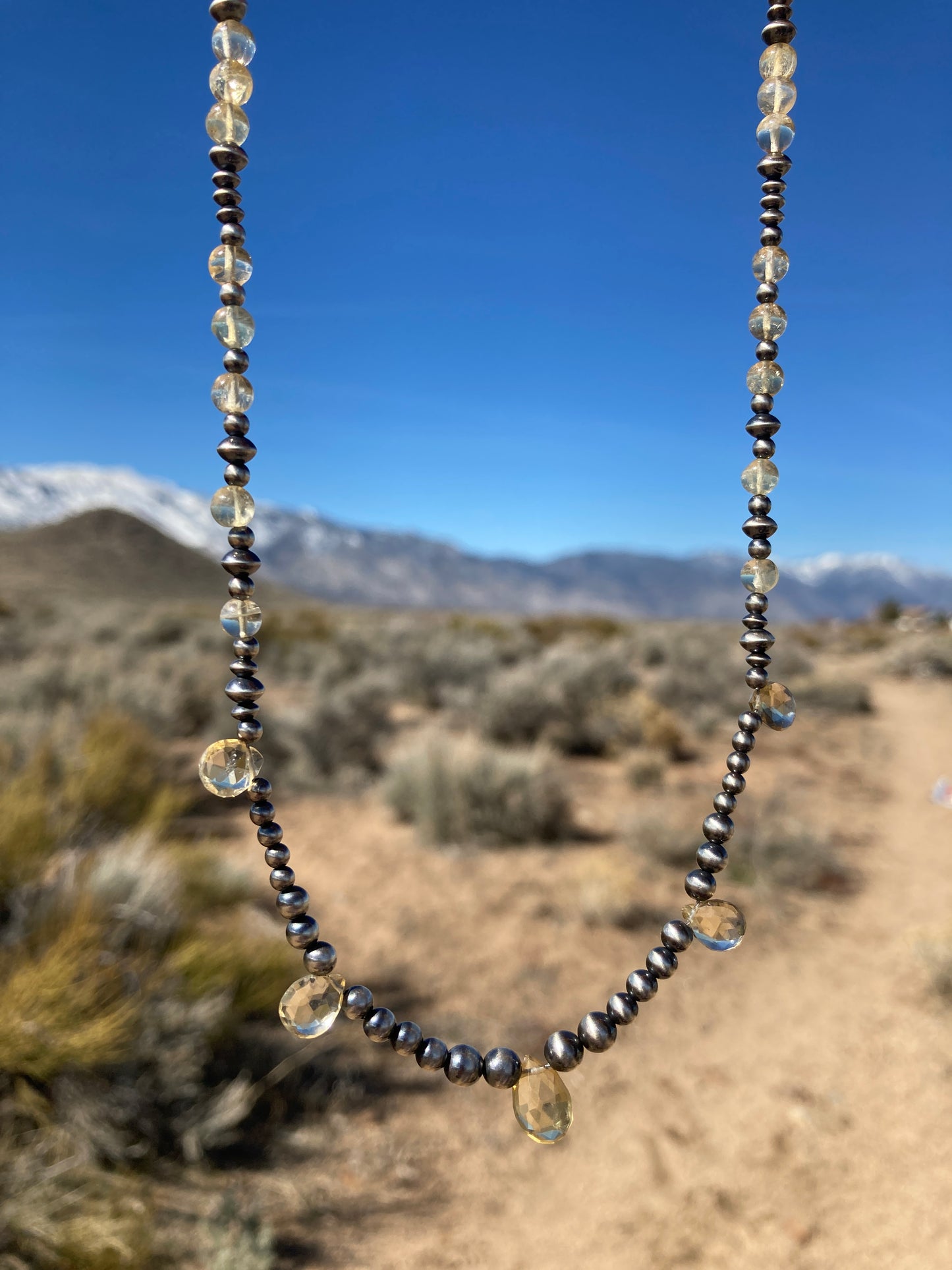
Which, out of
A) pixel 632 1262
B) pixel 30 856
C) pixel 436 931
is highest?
pixel 30 856

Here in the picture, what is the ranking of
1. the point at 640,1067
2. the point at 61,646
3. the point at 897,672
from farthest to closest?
the point at 897,672 < the point at 61,646 < the point at 640,1067

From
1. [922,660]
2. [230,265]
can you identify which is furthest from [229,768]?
[922,660]

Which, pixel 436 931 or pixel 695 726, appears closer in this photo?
pixel 436 931

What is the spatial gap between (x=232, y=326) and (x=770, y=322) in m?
0.92

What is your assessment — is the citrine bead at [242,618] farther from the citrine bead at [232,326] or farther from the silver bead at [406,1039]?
the silver bead at [406,1039]

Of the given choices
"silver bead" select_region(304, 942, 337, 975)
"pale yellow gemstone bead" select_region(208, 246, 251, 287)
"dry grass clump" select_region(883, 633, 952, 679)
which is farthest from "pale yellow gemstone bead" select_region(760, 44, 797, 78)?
"dry grass clump" select_region(883, 633, 952, 679)

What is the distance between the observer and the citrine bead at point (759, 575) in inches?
54.1

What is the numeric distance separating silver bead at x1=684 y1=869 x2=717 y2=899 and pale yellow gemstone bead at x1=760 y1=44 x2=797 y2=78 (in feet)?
4.46

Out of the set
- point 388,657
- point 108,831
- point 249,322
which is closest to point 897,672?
point 388,657

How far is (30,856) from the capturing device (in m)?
3.39

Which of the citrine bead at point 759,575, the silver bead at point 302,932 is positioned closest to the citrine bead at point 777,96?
the citrine bead at point 759,575

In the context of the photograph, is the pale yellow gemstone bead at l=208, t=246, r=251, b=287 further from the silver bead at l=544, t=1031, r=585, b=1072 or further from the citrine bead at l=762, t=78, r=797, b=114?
the silver bead at l=544, t=1031, r=585, b=1072

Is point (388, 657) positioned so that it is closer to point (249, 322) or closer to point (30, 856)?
point (30, 856)

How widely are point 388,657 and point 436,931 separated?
9.07 metres
